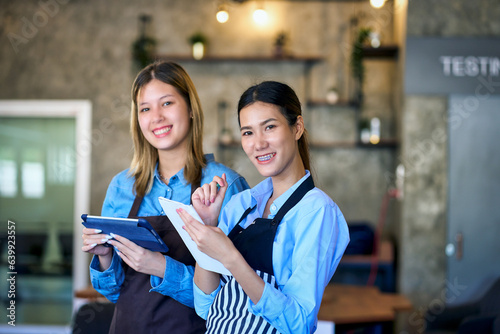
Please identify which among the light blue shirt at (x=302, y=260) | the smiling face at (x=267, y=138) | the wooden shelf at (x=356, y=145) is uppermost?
the wooden shelf at (x=356, y=145)

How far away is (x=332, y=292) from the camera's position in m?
3.49

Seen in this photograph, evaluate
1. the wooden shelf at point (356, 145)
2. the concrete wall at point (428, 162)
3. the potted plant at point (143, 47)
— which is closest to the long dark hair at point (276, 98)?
the concrete wall at point (428, 162)

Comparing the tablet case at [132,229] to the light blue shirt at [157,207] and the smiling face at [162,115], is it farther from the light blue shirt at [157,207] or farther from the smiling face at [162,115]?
the smiling face at [162,115]

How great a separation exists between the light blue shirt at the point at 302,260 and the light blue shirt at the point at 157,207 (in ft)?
1.11

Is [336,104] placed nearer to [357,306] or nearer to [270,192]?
[357,306]

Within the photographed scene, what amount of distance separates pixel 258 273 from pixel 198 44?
3.68 m

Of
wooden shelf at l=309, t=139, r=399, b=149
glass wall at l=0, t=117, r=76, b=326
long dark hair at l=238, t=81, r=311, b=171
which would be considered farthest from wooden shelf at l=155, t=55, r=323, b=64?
long dark hair at l=238, t=81, r=311, b=171

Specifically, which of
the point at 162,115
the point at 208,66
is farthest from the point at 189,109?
the point at 208,66

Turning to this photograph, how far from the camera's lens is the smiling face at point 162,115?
1.62 m

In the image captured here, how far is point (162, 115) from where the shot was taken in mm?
1614

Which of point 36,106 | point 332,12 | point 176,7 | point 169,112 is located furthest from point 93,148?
point 169,112

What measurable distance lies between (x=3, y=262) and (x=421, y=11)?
14.5 ft

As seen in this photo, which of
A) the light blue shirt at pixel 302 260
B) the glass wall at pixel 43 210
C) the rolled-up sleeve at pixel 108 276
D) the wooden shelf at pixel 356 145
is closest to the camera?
the light blue shirt at pixel 302 260

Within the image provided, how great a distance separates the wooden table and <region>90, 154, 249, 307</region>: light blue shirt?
1.43 metres
